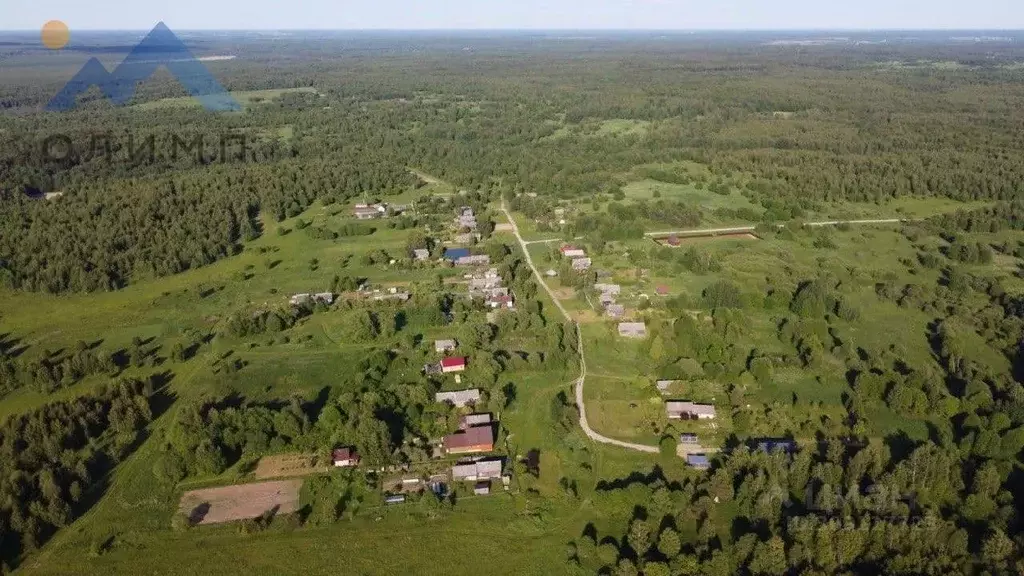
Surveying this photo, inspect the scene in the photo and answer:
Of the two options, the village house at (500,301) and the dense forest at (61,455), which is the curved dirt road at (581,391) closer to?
the village house at (500,301)

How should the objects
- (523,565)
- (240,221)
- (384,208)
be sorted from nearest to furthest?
1. (523,565)
2. (240,221)
3. (384,208)

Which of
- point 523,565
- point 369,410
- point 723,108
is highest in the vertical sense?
point 723,108

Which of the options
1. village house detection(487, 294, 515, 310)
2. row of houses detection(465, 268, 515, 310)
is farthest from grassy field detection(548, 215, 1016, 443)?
row of houses detection(465, 268, 515, 310)

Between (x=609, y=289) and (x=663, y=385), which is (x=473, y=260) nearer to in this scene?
(x=609, y=289)

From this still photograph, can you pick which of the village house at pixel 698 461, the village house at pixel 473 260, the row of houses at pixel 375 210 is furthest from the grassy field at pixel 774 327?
the row of houses at pixel 375 210

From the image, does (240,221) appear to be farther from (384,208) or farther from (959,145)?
(959,145)

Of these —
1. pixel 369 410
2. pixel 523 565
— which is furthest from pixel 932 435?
pixel 369 410

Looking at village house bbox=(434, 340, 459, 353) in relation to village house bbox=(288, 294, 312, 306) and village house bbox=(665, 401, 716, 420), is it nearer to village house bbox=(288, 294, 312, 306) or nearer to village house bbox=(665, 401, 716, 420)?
village house bbox=(288, 294, 312, 306)
